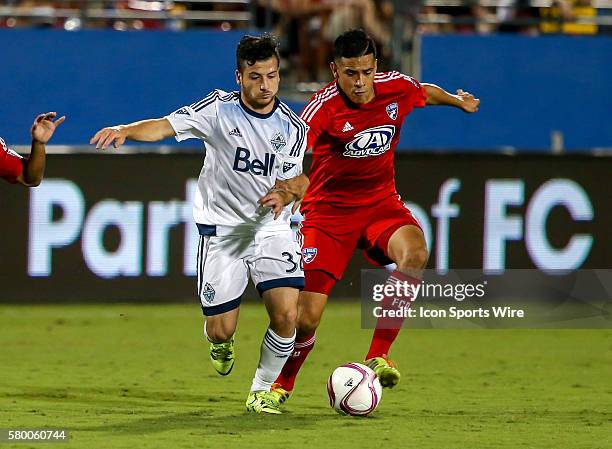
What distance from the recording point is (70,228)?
39.0 ft

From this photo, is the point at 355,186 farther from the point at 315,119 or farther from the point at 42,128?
the point at 42,128

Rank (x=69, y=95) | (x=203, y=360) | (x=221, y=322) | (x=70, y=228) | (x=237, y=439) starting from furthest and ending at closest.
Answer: (x=69, y=95), (x=70, y=228), (x=203, y=360), (x=221, y=322), (x=237, y=439)

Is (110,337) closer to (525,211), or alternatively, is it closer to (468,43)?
(525,211)

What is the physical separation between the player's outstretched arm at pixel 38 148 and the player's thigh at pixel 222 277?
107cm

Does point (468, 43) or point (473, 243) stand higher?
Result: point (468, 43)

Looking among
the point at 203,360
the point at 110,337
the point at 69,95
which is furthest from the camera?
the point at 69,95

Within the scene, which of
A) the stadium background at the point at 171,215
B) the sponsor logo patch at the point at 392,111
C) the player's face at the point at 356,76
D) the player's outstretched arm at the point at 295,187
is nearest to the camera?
the player's outstretched arm at the point at 295,187

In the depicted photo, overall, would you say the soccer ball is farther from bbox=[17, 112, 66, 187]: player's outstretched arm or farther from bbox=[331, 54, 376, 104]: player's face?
bbox=[17, 112, 66, 187]: player's outstretched arm

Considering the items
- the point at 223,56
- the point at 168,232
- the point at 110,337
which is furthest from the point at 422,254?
the point at 223,56

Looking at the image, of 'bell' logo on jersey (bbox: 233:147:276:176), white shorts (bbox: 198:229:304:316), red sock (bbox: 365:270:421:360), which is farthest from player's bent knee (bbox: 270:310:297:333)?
'bell' logo on jersey (bbox: 233:147:276:176)

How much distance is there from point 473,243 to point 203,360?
3.73 metres

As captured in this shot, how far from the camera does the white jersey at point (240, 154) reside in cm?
709

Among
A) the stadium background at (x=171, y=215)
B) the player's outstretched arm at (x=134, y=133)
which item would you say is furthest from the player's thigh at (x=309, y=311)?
the stadium background at (x=171, y=215)

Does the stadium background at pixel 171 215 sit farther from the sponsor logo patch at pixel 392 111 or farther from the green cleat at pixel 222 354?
the green cleat at pixel 222 354
